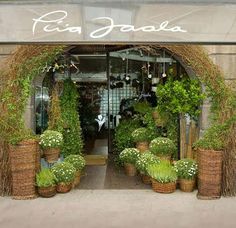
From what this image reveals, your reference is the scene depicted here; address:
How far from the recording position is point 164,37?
5574 mm

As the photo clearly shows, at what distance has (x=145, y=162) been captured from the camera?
8445mm

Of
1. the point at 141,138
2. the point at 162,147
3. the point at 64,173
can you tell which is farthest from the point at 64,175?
the point at 141,138

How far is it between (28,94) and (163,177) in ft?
9.18

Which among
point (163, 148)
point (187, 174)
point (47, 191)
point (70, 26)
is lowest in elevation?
point (47, 191)

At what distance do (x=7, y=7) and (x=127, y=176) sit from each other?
5127 mm

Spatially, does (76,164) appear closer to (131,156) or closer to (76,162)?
(76,162)

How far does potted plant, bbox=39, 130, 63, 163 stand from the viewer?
8.38 meters

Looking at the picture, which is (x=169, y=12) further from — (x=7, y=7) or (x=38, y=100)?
(x=38, y=100)

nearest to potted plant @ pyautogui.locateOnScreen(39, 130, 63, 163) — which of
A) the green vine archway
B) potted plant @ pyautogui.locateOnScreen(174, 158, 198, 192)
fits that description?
the green vine archway

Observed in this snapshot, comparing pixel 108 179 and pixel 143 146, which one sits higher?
pixel 143 146

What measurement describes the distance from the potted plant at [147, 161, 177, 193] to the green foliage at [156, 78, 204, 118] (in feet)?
3.96

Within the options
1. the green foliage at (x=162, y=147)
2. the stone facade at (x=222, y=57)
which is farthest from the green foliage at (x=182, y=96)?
the green foliage at (x=162, y=147)

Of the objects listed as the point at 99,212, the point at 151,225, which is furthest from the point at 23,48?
the point at 151,225

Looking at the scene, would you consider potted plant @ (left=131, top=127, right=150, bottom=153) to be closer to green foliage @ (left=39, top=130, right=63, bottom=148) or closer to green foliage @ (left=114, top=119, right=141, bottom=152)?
green foliage @ (left=114, top=119, right=141, bottom=152)
